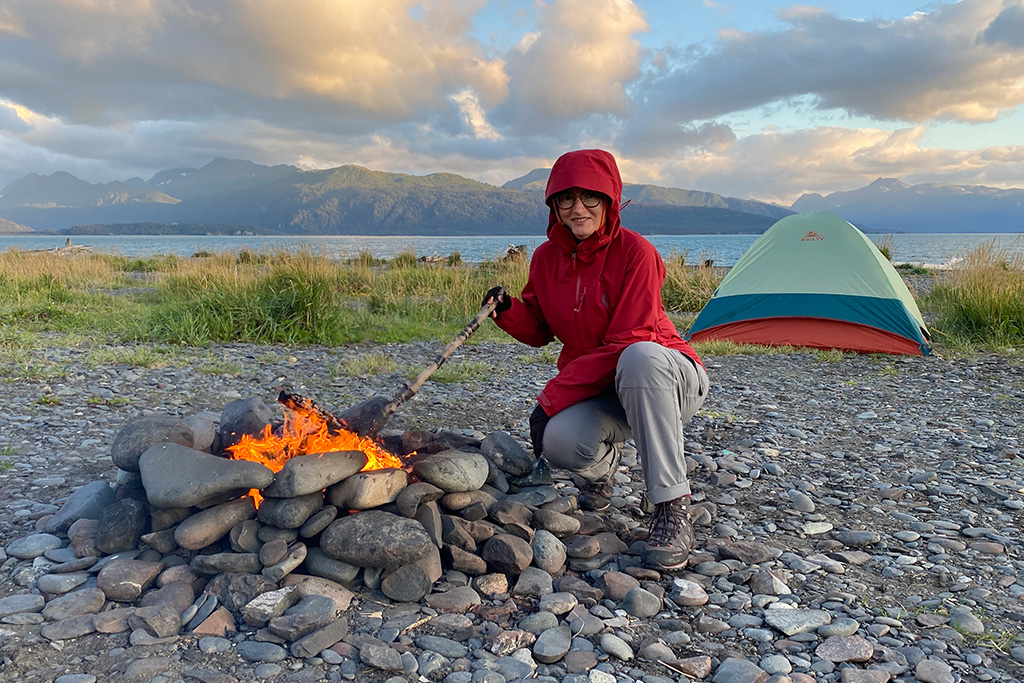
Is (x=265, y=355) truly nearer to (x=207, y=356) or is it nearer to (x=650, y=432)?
(x=207, y=356)

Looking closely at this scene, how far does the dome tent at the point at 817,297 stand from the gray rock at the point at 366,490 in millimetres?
7330

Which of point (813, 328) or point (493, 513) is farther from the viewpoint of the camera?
point (813, 328)

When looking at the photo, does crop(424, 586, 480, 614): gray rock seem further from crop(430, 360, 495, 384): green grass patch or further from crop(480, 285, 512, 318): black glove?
crop(430, 360, 495, 384): green grass patch

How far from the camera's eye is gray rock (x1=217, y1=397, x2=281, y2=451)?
3477 mm

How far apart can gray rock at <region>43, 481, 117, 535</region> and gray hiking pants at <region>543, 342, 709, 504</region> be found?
Answer: 237cm

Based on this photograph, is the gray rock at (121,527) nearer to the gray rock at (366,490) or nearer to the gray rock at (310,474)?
the gray rock at (310,474)

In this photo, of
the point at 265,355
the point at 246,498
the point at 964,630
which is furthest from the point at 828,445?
the point at 265,355

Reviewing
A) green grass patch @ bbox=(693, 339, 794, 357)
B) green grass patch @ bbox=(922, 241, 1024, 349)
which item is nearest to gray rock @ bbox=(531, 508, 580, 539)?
green grass patch @ bbox=(693, 339, 794, 357)

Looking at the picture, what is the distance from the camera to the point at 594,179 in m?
3.18

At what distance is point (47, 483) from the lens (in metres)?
3.75

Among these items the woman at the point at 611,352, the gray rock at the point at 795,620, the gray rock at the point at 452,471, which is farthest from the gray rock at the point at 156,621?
the gray rock at the point at 795,620

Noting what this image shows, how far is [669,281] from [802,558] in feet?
37.9

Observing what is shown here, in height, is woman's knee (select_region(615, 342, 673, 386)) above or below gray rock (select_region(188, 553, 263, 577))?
above

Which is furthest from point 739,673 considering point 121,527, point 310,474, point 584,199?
point 121,527
